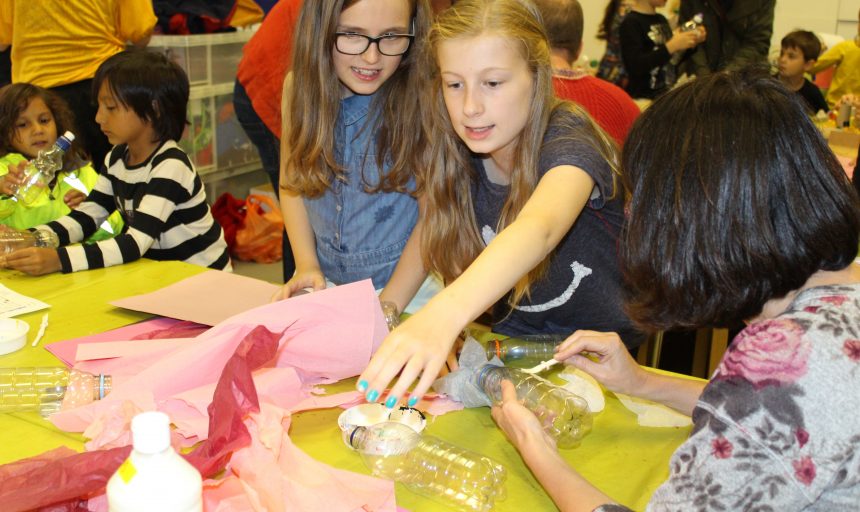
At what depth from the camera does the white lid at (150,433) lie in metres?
0.77

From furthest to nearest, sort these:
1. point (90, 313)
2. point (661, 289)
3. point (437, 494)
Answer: point (90, 313) < point (437, 494) < point (661, 289)

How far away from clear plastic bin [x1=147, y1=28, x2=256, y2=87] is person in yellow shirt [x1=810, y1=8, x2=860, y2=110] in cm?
353

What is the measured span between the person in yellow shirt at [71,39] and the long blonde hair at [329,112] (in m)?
2.13

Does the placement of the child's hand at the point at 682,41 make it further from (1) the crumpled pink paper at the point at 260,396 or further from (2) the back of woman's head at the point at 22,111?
(1) the crumpled pink paper at the point at 260,396

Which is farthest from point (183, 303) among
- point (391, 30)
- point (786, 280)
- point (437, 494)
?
point (786, 280)

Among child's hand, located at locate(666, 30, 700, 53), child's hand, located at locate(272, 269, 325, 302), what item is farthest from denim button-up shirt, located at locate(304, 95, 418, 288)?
child's hand, located at locate(666, 30, 700, 53)

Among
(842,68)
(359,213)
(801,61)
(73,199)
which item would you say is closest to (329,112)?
(359,213)

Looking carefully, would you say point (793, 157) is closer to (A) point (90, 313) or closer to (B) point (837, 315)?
(B) point (837, 315)

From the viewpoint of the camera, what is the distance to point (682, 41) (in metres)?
4.47

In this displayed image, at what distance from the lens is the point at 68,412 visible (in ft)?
4.27

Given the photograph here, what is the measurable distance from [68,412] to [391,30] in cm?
103

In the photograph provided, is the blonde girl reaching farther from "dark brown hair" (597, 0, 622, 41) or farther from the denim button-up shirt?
"dark brown hair" (597, 0, 622, 41)

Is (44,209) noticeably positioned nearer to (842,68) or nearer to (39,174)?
(39,174)

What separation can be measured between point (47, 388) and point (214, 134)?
374 centimetres
